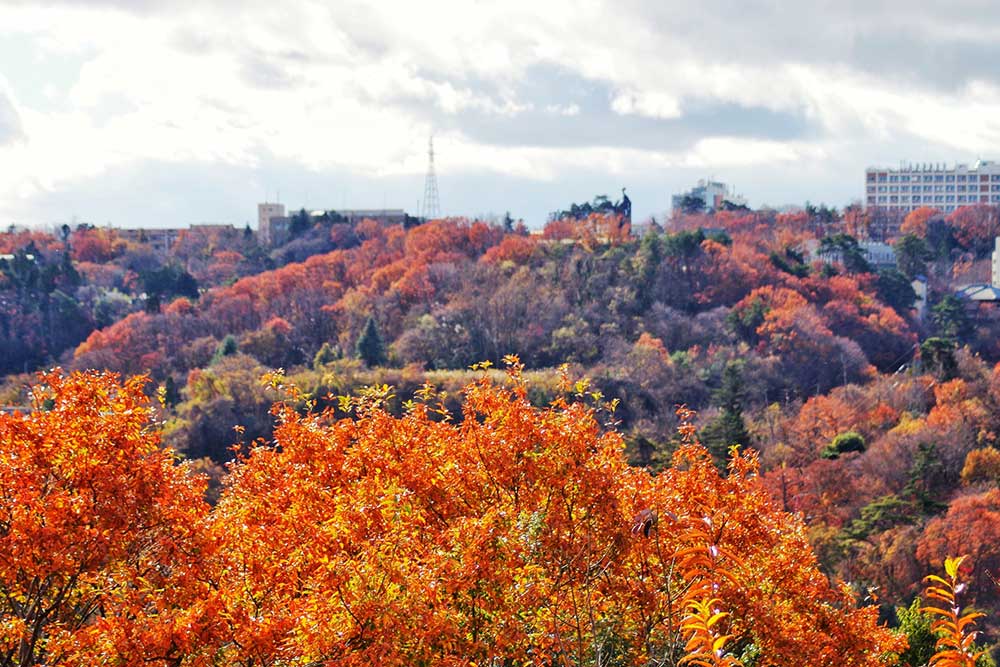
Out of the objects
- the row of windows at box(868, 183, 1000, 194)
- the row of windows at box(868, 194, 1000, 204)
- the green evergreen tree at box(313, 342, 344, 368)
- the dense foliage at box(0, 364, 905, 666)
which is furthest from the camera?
the row of windows at box(868, 183, 1000, 194)

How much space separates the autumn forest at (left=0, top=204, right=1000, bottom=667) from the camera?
29.0ft

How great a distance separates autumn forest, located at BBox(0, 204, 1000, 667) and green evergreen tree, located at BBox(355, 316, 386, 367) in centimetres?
11

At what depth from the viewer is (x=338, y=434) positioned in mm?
12352

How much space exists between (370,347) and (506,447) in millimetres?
44522

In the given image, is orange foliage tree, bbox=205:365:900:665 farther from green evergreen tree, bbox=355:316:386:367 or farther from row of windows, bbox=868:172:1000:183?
row of windows, bbox=868:172:1000:183

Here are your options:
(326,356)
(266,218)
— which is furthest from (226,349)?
(266,218)

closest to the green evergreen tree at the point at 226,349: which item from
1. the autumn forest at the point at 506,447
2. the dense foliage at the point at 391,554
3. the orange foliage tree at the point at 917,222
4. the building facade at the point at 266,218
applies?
the autumn forest at the point at 506,447

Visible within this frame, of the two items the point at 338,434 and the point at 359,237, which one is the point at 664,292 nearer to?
the point at 359,237

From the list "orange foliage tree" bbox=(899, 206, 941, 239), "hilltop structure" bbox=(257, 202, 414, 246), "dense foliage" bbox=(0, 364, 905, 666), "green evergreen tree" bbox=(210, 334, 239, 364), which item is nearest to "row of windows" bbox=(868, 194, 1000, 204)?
"orange foliage tree" bbox=(899, 206, 941, 239)

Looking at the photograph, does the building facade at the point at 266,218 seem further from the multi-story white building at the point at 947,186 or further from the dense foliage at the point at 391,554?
the dense foliage at the point at 391,554

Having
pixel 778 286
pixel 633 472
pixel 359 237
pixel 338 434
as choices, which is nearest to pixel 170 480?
pixel 338 434

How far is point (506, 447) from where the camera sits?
1051 cm

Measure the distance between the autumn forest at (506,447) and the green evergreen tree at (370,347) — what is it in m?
0.11

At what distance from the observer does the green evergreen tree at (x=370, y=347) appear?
54.4m
